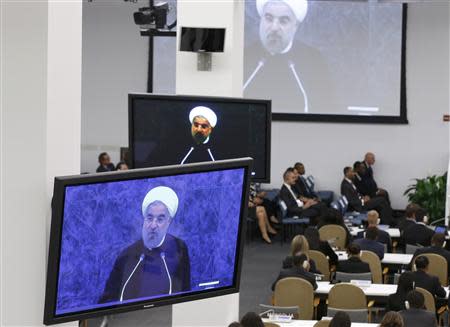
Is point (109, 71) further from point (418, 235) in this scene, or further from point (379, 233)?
point (418, 235)

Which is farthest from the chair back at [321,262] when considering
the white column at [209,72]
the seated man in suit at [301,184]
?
the seated man in suit at [301,184]

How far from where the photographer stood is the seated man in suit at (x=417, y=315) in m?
9.90

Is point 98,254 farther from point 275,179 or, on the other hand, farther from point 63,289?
point 275,179

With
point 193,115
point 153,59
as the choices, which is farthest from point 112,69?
point 193,115

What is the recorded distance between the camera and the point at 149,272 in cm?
455

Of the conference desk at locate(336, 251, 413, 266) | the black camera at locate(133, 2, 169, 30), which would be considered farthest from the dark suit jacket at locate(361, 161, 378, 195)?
the conference desk at locate(336, 251, 413, 266)

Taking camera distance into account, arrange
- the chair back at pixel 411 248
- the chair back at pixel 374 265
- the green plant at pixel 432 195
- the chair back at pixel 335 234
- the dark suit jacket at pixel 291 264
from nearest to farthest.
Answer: the dark suit jacket at pixel 291 264
the chair back at pixel 374 265
the chair back at pixel 411 248
the chair back at pixel 335 234
the green plant at pixel 432 195

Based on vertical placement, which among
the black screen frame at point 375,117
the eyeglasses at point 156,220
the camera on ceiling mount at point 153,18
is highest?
the camera on ceiling mount at point 153,18

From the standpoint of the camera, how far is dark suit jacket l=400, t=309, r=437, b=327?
9898 millimetres

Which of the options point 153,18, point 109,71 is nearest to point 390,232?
point 153,18

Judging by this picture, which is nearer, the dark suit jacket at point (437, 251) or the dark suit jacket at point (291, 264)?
the dark suit jacket at point (291, 264)

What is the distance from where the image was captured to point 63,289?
4.25 meters

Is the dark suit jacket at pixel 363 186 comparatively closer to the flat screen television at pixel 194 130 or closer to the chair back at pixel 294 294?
the chair back at pixel 294 294

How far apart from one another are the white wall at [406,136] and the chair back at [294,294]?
1083 centimetres
